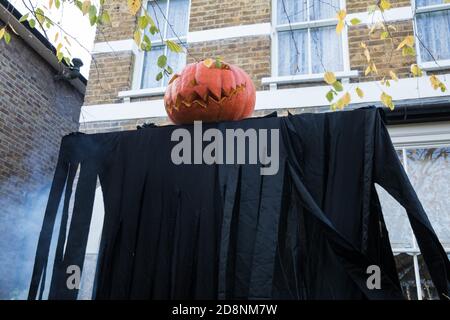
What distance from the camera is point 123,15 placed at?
5.52m

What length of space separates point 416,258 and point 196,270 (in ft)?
8.39

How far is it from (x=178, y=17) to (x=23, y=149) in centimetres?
329

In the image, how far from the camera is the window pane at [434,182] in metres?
3.62

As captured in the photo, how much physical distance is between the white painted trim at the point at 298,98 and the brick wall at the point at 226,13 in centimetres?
110

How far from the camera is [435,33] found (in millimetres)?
4355

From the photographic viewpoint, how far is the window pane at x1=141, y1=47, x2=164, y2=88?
5188mm

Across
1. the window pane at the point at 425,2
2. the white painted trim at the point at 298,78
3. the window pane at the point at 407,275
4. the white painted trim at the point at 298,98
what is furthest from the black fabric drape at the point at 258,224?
the window pane at the point at 425,2

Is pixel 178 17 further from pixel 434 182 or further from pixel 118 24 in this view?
pixel 434 182

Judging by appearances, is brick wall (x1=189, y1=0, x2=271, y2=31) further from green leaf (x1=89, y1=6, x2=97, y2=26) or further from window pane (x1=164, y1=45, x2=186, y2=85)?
green leaf (x1=89, y1=6, x2=97, y2=26)

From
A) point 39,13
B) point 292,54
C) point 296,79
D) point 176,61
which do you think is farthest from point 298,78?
point 39,13

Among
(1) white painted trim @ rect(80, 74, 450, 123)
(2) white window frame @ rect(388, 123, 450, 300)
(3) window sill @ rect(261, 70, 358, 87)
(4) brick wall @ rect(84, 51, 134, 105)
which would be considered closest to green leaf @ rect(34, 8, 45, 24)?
(1) white painted trim @ rect(80, 74, 450, 123)

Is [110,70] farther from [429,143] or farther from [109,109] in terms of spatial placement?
[429,143]

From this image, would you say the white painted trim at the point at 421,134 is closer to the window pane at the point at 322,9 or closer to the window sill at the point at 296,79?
the window sill at the point at 296,79

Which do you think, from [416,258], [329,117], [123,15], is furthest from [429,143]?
[123,15]
